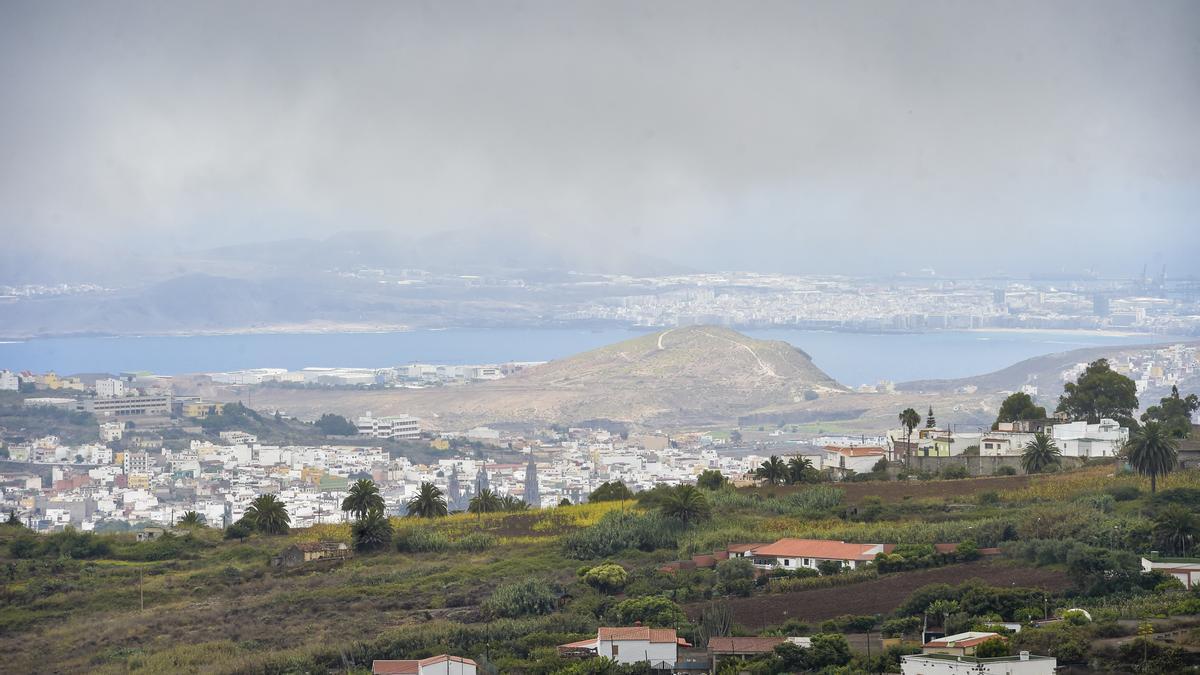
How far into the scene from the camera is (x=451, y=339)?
624ft

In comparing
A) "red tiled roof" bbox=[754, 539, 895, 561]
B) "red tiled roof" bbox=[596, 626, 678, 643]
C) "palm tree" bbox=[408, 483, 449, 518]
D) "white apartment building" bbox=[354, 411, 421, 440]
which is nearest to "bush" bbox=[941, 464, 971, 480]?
"red tiled roof" bbox=[754, 539, 895, 561]

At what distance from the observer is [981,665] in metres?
20.3

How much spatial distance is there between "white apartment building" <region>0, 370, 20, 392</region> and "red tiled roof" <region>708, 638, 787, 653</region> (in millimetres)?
85355

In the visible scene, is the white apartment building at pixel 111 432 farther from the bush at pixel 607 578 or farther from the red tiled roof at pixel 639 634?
the red tiled roof at pixel 639 634

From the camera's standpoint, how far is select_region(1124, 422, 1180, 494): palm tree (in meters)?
35.9

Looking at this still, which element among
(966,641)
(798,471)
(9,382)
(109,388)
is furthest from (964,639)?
(9,382)

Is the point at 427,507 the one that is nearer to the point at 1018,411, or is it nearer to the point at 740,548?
the point at 740,548

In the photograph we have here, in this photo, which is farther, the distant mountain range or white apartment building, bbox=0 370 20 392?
the distant mountain range

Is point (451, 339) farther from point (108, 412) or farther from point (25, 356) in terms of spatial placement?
point (108, 412)

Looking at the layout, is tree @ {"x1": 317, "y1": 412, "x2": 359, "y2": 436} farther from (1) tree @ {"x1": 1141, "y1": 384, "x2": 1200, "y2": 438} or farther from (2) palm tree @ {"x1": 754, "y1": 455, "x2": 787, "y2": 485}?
(1) tree @ {"x1": 1141, "y1": 384, "x2": 1200, "y2": 438}

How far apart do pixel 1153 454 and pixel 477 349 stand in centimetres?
14579

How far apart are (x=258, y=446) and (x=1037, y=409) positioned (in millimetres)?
46783

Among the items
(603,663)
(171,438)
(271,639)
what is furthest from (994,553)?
(171,438)

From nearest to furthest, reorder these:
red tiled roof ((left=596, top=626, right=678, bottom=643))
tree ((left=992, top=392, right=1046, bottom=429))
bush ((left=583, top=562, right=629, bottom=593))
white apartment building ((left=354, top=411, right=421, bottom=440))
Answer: red tiled roof ((left=596, top=626, right=678, bottom=643)), bush ((left=583, top=562, right=629, bottom=593)), tree ((left=992, top=392, right=1046, bottom=429)), white apartment building ((left=354, top=411, right=421, bottom=440))
